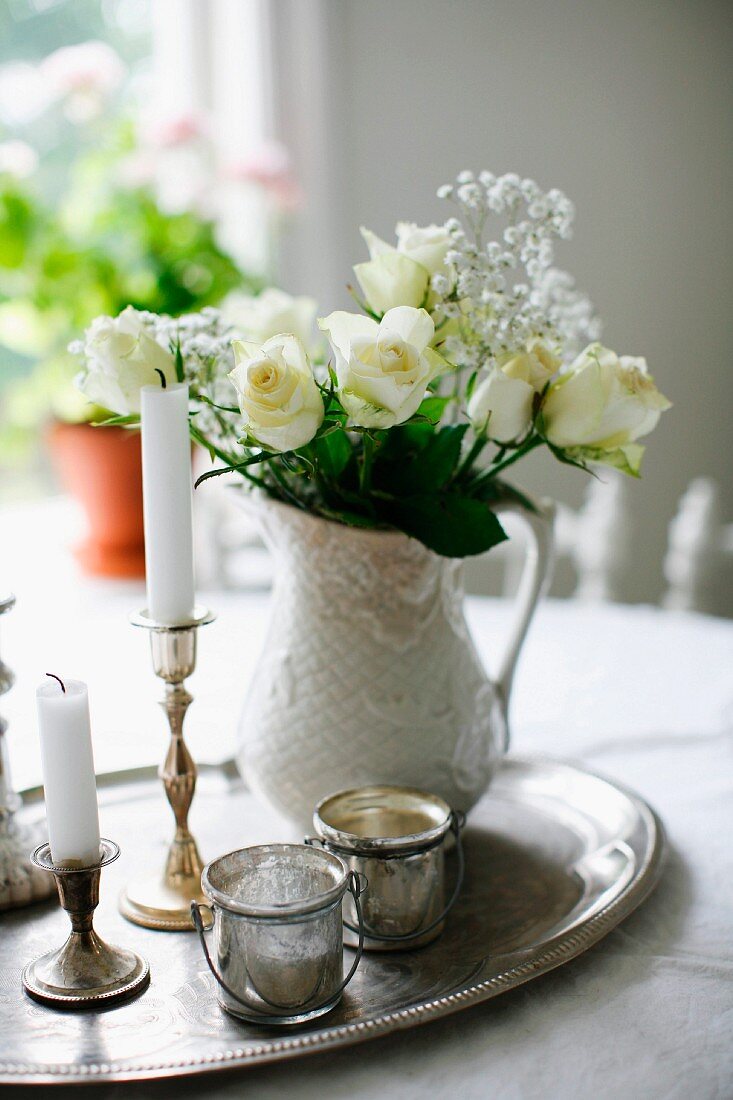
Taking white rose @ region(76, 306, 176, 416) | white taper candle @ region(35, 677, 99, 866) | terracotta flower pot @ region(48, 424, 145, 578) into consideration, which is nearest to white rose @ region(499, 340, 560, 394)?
white rose @ region(76, 306, 176, 416)

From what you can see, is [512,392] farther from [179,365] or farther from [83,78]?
[83,78]

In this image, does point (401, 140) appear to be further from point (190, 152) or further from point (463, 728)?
point (463, 728)

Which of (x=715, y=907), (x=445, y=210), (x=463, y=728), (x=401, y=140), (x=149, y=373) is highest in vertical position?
(x=401, y=140)

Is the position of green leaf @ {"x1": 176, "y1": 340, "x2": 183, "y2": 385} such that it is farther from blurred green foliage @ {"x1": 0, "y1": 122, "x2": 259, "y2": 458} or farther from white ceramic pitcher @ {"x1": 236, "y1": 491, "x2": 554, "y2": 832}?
blurred green foliage @ {"x1": 0, "y1": 122, "x2": 259, "y2": 458}

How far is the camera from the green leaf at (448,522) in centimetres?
66

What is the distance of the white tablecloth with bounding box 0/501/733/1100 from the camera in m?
0.54

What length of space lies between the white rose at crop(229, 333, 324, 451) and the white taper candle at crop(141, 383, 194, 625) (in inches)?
2.3

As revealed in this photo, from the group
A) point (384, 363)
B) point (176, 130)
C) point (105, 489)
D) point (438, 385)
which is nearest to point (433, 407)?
point (438, 385)

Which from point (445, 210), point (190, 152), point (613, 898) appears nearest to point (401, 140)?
point (445, 210)

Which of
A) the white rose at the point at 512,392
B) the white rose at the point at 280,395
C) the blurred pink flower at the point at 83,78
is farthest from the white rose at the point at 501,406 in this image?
the blurred pink flower at the point at 83,78

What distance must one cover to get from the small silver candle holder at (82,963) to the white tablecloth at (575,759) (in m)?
0.07

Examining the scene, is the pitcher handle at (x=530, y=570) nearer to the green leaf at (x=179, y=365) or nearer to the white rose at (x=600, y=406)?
the white rose at (x=600, y=406)

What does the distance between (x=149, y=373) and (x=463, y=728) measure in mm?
307

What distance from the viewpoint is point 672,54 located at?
2.16 m
